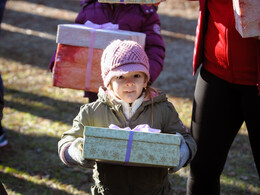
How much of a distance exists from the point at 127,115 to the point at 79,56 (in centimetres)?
79

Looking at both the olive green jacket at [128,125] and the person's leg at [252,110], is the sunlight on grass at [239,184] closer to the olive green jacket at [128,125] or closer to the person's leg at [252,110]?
the person's leg at [252,110]

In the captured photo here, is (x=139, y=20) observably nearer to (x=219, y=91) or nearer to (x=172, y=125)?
(x=219, y=91)

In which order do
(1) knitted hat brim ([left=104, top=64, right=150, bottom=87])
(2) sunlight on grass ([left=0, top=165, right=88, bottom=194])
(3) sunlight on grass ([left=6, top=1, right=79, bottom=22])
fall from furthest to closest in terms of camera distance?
(3) sunlight on grass ([left=6, top=1, right=79, bottom=22]), (2) sunlight on grass ([left=0, top=165, right=88, bottom=194]), (1) knitted hat brim ([left=104, top=64, right=150, bottom=87])

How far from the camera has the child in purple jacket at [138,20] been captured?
285 cm

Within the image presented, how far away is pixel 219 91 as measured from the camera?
97.0 inches

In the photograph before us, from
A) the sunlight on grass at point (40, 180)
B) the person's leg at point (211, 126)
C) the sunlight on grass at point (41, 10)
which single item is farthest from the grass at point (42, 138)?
the sunlight on grass at point (41, 10)

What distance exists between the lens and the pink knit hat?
6.96ft

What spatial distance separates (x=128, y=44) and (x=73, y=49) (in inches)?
29.9

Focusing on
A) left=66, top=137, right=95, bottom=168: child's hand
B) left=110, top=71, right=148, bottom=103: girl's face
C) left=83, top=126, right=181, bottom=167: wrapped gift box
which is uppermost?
left=110, top=71, right=148, bottom=103: girl's face

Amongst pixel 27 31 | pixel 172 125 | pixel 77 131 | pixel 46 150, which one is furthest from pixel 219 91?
pixel 27 31

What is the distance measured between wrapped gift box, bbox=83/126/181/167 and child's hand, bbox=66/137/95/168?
12cm

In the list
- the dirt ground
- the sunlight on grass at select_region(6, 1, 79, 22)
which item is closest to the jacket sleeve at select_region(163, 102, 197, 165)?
the dirt ground

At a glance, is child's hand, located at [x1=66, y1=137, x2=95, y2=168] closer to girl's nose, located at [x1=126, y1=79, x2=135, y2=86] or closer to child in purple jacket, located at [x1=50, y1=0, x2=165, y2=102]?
girl's nose, located at [x1=126, y1=79, x2=135, y2=86]

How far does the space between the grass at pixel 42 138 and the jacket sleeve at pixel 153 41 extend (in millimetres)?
953
